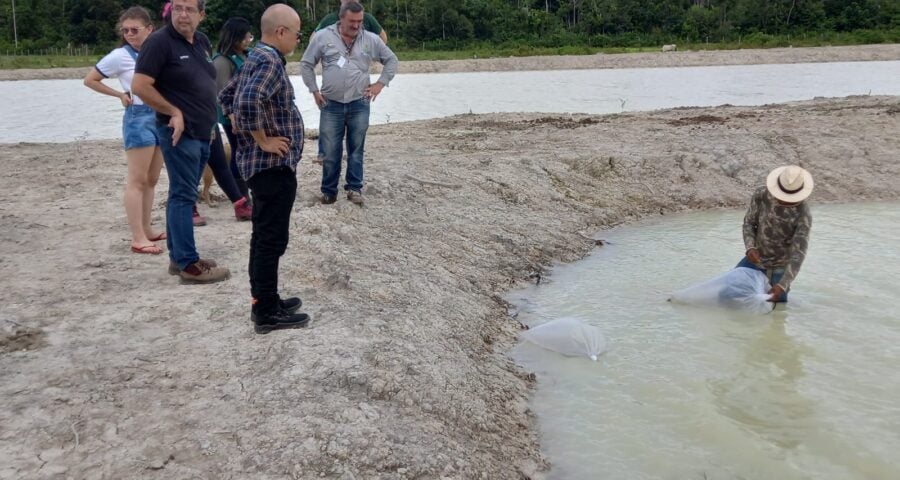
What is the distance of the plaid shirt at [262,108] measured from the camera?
133 inches

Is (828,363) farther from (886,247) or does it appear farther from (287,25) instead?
(287,25)

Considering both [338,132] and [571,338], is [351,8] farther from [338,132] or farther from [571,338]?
[571,338]

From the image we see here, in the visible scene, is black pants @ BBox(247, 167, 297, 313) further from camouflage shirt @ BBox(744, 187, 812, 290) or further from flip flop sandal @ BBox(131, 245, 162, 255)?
camouflage shirt @ BBox(744, 187, 812, 290)

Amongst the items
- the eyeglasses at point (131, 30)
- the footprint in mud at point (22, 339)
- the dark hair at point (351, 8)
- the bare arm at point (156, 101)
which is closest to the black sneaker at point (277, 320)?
the footprint in mud at point (22, 339)

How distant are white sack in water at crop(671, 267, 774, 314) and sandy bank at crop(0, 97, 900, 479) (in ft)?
5.39

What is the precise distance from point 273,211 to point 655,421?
2.34 meters

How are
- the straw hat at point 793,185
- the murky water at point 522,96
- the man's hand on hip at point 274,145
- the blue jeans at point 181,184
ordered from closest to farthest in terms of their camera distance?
the man's hand on hip at point 274,145
the blue jeans at point 181,184
the straw hat at point 793,185
the murky water at point 522,96

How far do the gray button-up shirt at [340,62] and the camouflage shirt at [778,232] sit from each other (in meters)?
3.31

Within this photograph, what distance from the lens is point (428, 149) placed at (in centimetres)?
984

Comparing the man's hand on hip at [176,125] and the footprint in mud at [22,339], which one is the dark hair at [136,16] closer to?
the man's hand on hip at [176,125]

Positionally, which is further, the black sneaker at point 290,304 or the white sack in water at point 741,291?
the white sack in water at point 741,291

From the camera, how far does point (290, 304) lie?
154 inches

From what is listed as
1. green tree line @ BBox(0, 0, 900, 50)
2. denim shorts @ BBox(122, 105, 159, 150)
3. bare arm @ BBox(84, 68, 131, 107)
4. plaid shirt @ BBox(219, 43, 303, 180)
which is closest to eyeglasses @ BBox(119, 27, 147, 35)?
bare arm @ BBox(84, 68, 131, 107)

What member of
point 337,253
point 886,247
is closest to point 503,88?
point 886,247
